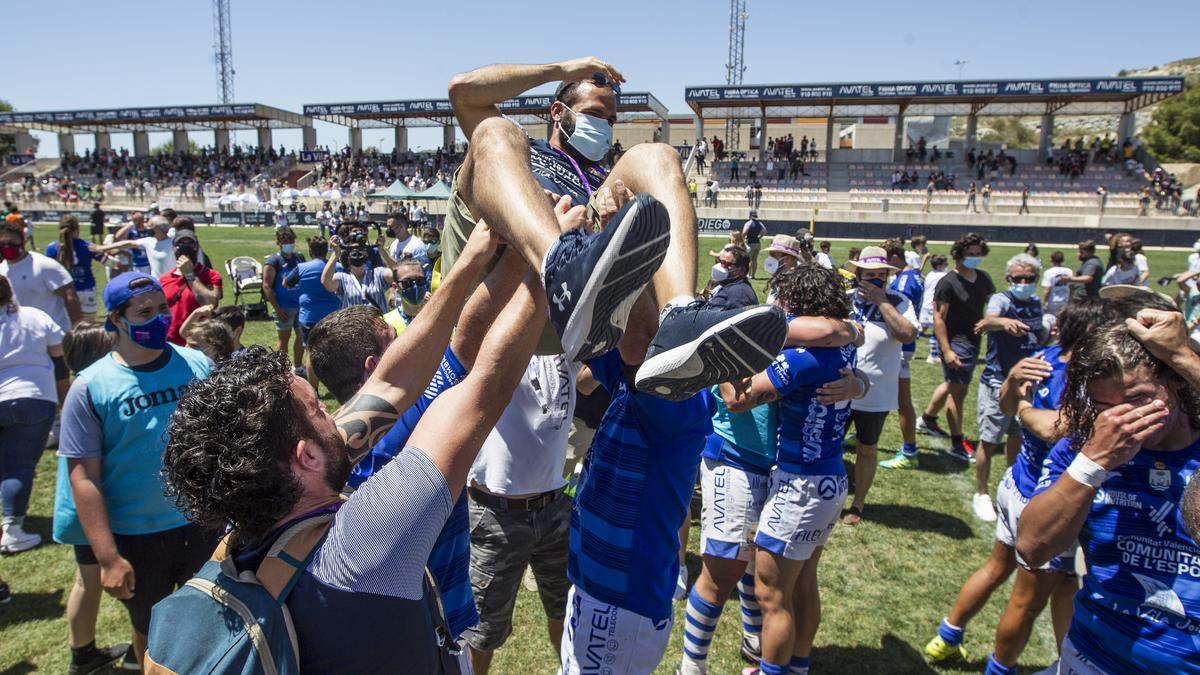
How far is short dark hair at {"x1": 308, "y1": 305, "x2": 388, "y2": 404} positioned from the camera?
9.30 ft

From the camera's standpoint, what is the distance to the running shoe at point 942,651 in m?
4.32

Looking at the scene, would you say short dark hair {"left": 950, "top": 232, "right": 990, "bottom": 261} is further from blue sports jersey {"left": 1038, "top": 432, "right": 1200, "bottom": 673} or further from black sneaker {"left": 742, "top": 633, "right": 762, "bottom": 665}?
blue sports jersey {"left": 1038, "top": 432, "right": 1200, "bottom": 673}

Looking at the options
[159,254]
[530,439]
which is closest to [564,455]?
[530,439]

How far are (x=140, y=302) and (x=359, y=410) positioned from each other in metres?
2.13

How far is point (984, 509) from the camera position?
638 cm

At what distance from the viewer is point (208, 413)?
5.19 feet

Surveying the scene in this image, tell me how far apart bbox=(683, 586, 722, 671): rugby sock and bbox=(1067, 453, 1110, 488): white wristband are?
1.95 m

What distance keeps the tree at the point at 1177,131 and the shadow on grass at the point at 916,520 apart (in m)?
77.9

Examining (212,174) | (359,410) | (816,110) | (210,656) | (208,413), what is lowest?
(210,656)

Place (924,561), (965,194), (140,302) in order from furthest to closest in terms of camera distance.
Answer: (965,194) → (924,561) → (140,302)

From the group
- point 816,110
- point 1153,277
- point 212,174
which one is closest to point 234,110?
point 212,174

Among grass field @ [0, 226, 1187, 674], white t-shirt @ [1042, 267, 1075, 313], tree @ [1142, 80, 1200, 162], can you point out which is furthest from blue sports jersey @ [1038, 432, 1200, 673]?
tree @ [1142, 80, 1200, 162]

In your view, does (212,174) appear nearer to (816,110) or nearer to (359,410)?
(816,110)

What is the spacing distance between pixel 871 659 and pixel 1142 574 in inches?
93.7
